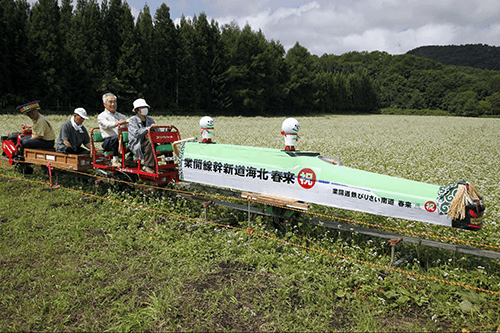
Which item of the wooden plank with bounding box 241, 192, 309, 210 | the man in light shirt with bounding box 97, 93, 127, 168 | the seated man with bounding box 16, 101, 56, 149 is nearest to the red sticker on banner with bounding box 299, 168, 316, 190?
the wooden plank with bounding box 241, 192, 309, 210

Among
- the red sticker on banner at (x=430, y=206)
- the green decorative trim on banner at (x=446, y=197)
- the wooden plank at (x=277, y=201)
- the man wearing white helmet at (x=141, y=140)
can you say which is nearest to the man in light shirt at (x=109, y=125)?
the man wearing white helmet at (x=141, y=140)

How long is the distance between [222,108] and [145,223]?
6309 centimetres

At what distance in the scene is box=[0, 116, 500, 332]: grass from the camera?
4422 mm

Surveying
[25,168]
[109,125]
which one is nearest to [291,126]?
[109,125]

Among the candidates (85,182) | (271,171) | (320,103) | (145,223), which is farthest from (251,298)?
(320,103)

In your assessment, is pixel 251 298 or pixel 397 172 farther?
pixel 397 172

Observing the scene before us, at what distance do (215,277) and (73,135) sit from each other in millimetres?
7486

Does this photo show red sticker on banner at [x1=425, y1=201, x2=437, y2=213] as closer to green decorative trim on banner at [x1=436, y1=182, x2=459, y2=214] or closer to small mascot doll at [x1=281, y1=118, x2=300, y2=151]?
green decorative trim on banner at [x1=436, y1=182, x2=459, y2=214]

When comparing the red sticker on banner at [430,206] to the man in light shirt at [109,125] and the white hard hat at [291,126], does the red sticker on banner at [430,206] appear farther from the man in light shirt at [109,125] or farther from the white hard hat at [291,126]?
the man in light shirt at [109,125]

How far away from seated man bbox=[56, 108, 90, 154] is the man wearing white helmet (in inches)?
98.9

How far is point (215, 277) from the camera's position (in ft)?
17.7

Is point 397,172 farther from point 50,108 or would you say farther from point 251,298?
point 50,108

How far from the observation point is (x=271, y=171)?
662 cm

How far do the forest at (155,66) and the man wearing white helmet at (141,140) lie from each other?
37.8 m
